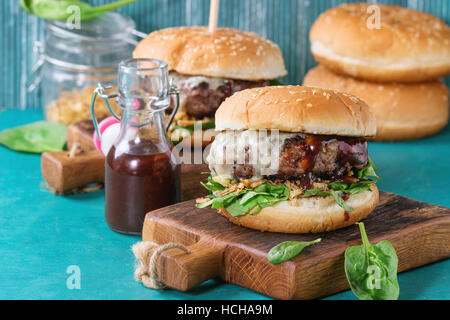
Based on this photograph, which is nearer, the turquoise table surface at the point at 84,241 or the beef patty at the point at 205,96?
the turquoise table surface at the point at 84,241

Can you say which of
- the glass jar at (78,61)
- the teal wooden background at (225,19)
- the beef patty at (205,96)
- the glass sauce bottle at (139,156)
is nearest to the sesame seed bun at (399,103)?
the teal wooden background at (225,19)

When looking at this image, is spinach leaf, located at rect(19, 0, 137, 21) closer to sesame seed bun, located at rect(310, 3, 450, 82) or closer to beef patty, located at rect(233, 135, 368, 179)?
sesame seed bun, located at rect(310, 3, 450, 82)

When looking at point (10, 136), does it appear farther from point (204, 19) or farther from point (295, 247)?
point (295, 247)

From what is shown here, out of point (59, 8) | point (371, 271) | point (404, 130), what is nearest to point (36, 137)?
point (59, 8)

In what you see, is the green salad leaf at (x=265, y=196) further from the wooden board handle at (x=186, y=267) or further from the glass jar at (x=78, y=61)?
the glass jar at (x=78, y=61)

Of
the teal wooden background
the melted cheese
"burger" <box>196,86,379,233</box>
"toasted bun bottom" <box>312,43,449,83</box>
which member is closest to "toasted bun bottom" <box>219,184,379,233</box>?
"burger" <box>196,86,379,233</box>

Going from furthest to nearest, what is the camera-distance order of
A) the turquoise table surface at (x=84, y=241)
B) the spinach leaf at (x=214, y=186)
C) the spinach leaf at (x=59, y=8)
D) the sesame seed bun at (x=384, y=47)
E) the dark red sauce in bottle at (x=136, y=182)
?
1. the spinach leaf at (x=59, y=8)
2. the sesame seed bun at (x=384, y=47)
3. the dark red sauce in bottle at (x=136, y=182)
4. the spinach leaf at (x=214, y=186)
5. the turquoise table surface at (x=84, y=241)

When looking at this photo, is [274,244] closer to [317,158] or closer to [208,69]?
[317,158]
